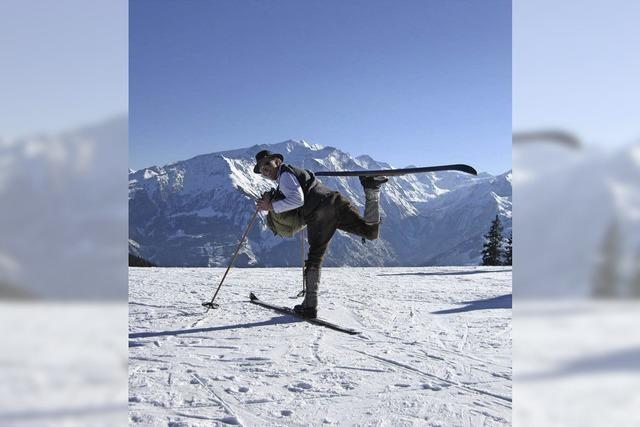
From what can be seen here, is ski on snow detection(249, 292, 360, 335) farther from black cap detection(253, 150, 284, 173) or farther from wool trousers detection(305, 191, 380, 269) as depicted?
black cap detection(253, 150, 284, 173)

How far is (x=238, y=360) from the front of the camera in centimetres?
393

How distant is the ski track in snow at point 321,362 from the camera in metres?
2.86

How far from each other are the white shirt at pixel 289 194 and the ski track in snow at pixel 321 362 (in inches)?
53.5

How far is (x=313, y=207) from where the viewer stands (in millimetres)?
5352

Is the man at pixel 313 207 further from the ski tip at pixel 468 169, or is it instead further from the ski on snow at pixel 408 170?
the ski tip at pixel 468 169

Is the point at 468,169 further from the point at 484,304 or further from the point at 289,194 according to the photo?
the point at 484,304

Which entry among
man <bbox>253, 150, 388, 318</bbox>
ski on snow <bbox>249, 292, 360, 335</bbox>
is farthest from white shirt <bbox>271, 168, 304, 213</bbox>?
ski on snow <bbox>249, 292, 360, 335</bbox>

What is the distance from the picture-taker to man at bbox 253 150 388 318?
5.21m
